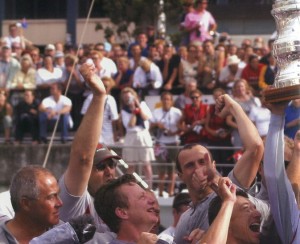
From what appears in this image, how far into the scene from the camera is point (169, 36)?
2139cm

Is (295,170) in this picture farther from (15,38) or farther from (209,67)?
(15,38)

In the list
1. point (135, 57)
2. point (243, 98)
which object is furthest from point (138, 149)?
point (135, 57)

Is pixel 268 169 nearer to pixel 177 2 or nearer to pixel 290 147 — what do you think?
pixel 290 147

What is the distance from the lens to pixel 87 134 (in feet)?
20.9

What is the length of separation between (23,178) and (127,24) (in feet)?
58.8

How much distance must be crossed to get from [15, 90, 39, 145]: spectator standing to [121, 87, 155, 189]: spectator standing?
1.81m

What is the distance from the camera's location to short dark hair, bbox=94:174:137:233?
19.7 feet

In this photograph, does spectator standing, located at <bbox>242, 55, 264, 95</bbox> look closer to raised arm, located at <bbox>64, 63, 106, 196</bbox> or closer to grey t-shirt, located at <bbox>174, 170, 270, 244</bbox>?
grey t-shirt, located at <bbox>174, 170, 270, 244</bbox>

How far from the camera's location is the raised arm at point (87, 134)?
20.8 feet

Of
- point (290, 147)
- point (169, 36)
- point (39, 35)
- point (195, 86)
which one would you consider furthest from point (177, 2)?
point (290, 147)

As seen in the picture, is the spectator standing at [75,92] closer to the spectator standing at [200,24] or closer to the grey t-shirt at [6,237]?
the spectator standing at [200,24]

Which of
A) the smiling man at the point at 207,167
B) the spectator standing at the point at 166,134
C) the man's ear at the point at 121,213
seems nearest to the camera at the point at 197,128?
the spectator standing at the point at 166,134

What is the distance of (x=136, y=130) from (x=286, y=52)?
8874mm

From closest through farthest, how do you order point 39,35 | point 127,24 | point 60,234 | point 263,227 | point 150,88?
point 60,234, point 263,227, point 150,88, point 127,24, point 39,35
